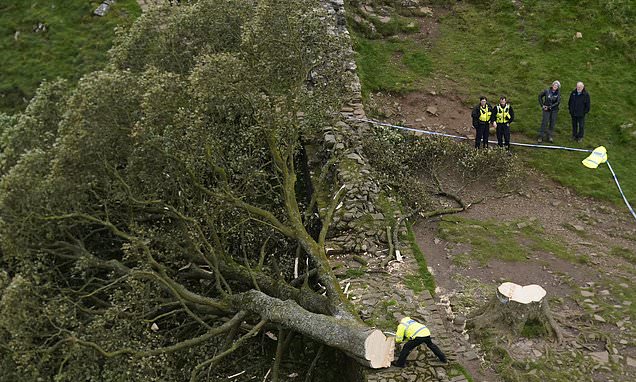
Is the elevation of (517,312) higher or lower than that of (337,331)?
lower

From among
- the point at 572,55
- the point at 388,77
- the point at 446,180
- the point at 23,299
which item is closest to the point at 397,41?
the point at 388,77

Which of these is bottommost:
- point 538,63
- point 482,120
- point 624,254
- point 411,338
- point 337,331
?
point 624,254

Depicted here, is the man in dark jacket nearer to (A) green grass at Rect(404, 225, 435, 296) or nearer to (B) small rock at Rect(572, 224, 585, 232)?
(B) small rock at Rect(572, 224, 585, 232)

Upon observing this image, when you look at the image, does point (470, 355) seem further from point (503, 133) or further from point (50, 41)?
point (50, 41)

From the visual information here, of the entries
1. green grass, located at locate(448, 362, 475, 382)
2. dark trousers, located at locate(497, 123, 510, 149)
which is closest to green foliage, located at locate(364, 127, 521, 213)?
dark trousers, located at locate(497, 123, 510, 149)

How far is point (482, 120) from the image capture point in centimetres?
2236

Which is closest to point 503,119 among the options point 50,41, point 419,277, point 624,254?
point 624,254

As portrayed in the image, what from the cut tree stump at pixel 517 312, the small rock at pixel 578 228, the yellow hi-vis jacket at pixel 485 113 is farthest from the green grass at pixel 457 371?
the yellow hi-vis jacket at pixel 485 113

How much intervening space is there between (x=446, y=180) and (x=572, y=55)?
8.58 m

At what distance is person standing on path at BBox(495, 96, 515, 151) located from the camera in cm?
2228

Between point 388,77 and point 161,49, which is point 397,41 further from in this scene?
point 161,49

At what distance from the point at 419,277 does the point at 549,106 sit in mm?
9239

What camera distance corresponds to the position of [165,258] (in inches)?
674

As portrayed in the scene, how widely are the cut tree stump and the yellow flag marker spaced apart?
762 cm
